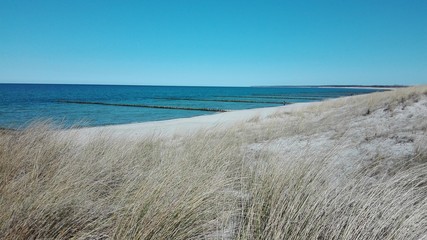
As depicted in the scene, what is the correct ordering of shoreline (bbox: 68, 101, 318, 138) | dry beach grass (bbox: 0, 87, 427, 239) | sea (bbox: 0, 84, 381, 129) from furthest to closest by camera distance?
sea (bbox: 0, 84, 381, 129)
shoreline (bbox: 68, 101, 318, 138)
dry beach grass (bbox: 0, 87, 427, 239)

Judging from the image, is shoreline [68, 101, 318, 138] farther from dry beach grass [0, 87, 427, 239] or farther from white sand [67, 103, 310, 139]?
dry beach grass [0, 87, 427, 239]

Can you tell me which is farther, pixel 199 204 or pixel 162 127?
pixel 162 127

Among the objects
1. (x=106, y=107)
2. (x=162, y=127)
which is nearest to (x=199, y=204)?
(x=162, y=127)

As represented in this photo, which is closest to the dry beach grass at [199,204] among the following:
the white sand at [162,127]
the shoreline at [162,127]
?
the shoreline at [162,127]

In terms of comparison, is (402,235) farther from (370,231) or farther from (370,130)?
(370,130)

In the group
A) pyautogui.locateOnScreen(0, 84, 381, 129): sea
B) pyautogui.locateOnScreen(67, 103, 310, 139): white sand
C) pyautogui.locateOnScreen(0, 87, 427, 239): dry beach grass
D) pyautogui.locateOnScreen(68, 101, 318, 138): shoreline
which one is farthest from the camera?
pyautogui.locateOnScreen(0, 84, 381, 129): sea

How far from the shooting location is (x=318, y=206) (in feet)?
7.59

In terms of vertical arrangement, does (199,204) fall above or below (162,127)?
above

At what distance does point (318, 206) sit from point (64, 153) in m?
3.43

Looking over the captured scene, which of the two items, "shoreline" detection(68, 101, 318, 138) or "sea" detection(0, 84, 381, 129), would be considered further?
"sea" detection(0, 84, 381, 129)

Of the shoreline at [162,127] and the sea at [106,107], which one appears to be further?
the sea at [106,107]

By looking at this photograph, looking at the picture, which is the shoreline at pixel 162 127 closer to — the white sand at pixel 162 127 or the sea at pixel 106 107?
the white sand at pixel 162 127

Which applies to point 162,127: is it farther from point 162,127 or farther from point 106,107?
point 106,107

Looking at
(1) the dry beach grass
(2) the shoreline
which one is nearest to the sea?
(2) the shoreline
